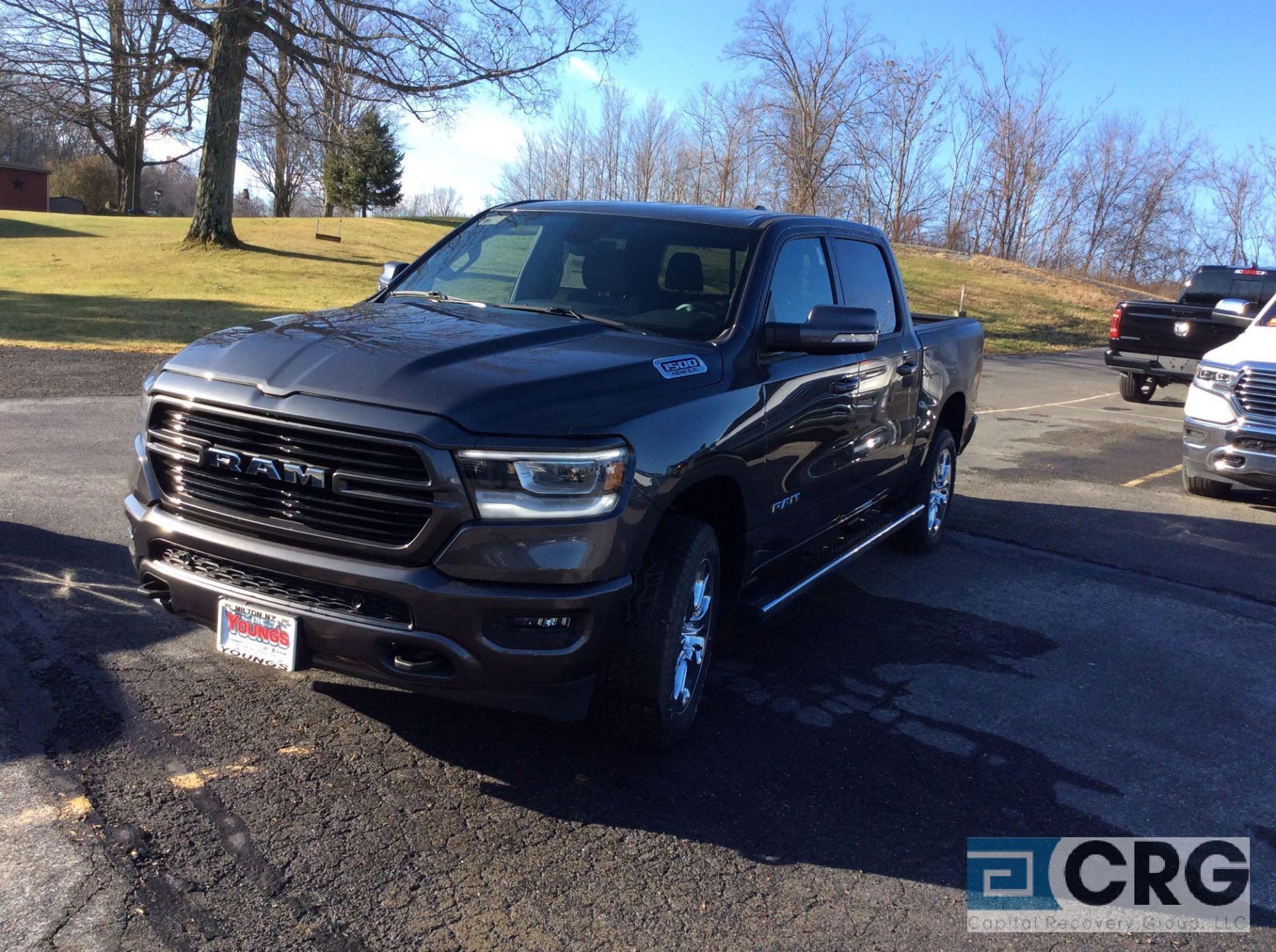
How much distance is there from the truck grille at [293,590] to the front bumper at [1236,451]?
786cm

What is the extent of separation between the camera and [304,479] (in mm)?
3357

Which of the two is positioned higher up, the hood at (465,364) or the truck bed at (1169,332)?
the truck bed at (1169,332)

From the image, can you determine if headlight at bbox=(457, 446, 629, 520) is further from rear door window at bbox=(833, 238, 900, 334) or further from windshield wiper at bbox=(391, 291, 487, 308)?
rear door window at bbox=(833, 238, 900, 334)

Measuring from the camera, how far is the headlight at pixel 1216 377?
8938mm

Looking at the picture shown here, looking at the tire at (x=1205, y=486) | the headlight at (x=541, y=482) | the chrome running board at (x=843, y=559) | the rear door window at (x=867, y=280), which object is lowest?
the tire at (x=1205, y=486)

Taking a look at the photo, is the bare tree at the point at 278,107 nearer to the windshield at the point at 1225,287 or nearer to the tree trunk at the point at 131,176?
the windshield at the point at 1225,287

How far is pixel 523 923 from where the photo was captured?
293cm

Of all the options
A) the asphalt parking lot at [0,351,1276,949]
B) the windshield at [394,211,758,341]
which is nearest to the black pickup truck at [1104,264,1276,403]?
the asphalt parking lot at [0,351,1276,949]

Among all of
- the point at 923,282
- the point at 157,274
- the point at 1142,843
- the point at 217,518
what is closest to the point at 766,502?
the point at 1142,843

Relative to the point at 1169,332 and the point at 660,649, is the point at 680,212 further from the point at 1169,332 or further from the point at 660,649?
the point at 1169,332

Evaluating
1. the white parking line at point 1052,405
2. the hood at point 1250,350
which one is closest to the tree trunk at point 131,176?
the white parking line at point 1052,405

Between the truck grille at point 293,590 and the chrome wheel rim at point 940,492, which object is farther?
the chrome wheel rim at point 940,492

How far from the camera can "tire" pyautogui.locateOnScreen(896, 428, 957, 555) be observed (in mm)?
6754

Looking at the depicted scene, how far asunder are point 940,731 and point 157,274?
23.4 m
